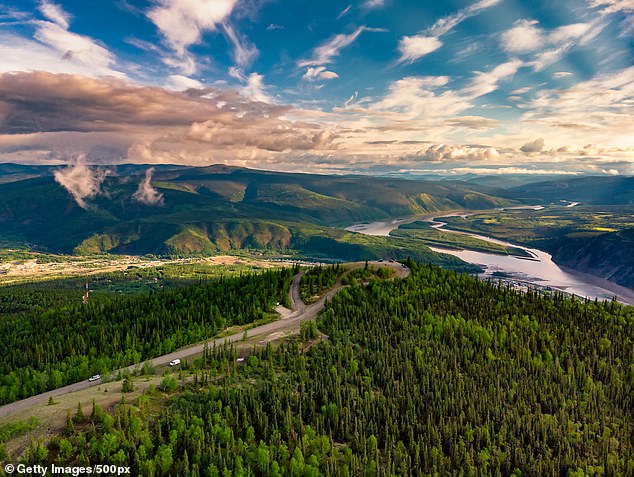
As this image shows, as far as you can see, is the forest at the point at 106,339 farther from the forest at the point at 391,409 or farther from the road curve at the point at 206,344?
the forest at the point at 391,409

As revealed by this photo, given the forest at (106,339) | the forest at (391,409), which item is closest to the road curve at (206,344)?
the forest at (106,339)

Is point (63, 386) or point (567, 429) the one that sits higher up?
point (567, 429)

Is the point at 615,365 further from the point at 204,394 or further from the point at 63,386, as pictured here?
the point at 63,386

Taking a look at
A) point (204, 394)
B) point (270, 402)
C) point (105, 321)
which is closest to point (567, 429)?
point (270, 402)

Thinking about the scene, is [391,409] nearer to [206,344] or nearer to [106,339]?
[206,344]

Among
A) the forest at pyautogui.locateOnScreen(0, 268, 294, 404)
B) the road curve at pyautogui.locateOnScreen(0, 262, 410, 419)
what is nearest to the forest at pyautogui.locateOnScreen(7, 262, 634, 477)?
the road curve at pyautogui.locateOnScreen(0, 262, 410, 419)

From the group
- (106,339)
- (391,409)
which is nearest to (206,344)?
(391,409)

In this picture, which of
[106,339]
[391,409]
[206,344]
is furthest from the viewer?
[106,339]

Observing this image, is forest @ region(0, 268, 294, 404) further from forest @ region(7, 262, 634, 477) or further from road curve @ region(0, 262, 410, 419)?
forest @ region(7, 262, 634, 477)
